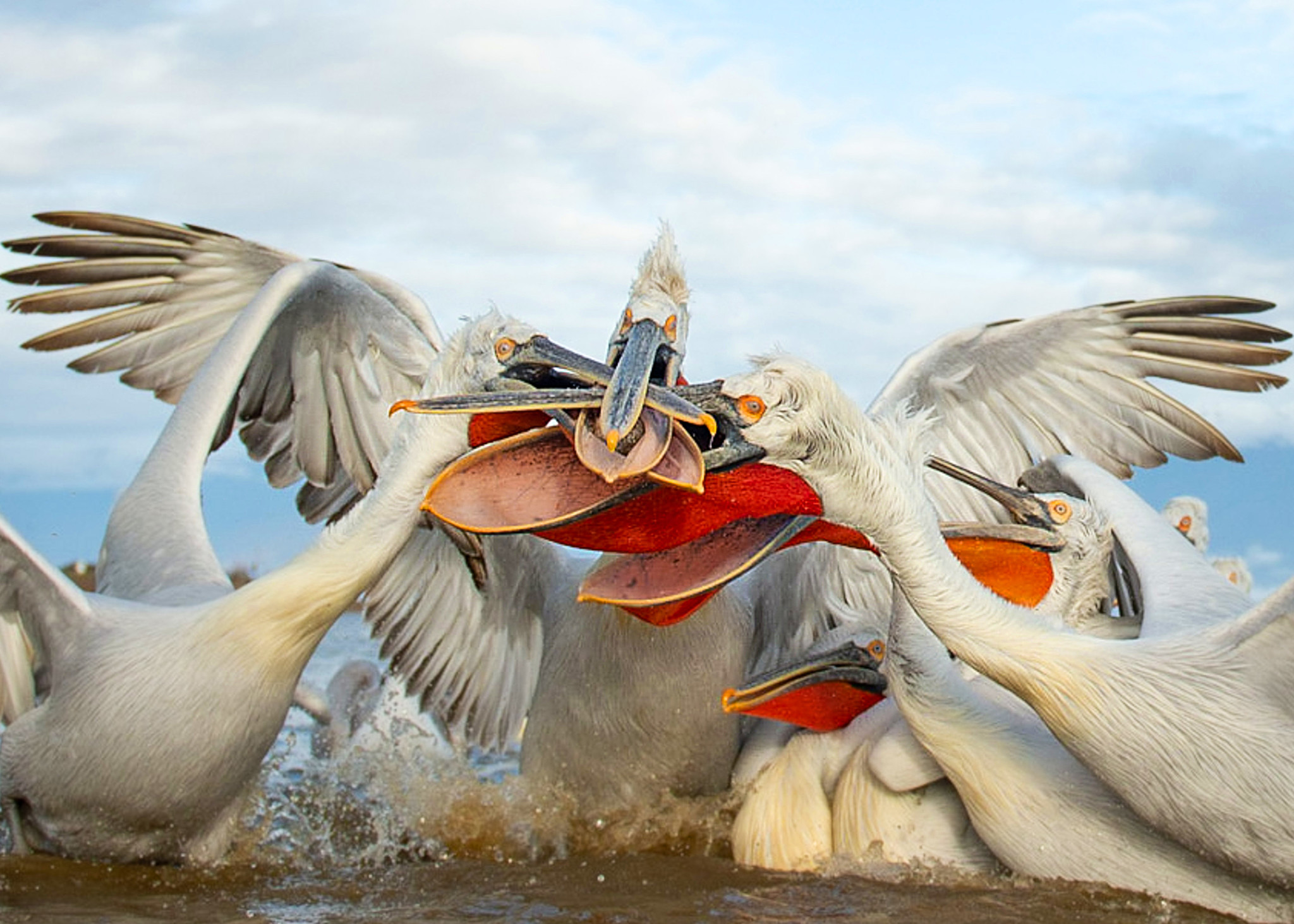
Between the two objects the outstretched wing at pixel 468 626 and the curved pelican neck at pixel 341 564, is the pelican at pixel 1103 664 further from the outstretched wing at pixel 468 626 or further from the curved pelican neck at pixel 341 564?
the outstretched wing at pixel 468 626

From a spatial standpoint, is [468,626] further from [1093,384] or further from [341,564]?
[1093,384]

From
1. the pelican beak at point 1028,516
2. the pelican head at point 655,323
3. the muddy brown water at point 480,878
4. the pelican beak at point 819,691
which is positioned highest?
the pelican head at point 655,323

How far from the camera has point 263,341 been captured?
5312mm

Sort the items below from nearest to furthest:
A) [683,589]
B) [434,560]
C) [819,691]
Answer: [683,589]
[819,691]
[434,560]

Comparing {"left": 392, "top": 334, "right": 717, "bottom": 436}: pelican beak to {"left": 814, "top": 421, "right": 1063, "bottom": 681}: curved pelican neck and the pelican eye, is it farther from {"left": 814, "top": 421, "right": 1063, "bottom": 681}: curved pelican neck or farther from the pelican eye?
{"left": 814, "top": 421, "right": 1063, "bottom": 681}: curved pelican neck

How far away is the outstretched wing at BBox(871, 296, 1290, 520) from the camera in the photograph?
5.30 metres

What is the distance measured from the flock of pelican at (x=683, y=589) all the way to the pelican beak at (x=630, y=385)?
0.04 feet

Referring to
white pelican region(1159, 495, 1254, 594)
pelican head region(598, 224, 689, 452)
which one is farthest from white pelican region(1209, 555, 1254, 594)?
pelican head region(598, 224, 689, 452)

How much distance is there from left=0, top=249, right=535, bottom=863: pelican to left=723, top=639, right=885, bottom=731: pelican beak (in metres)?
1.05

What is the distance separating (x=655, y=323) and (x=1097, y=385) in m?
1.96

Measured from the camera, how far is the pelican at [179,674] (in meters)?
3.70

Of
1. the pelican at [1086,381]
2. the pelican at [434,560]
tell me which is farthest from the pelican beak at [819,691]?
the pelican at [1086,381]

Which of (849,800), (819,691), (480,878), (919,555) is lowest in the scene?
(480,878)

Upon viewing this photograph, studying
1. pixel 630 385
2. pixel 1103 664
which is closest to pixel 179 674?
pixel 630 385
